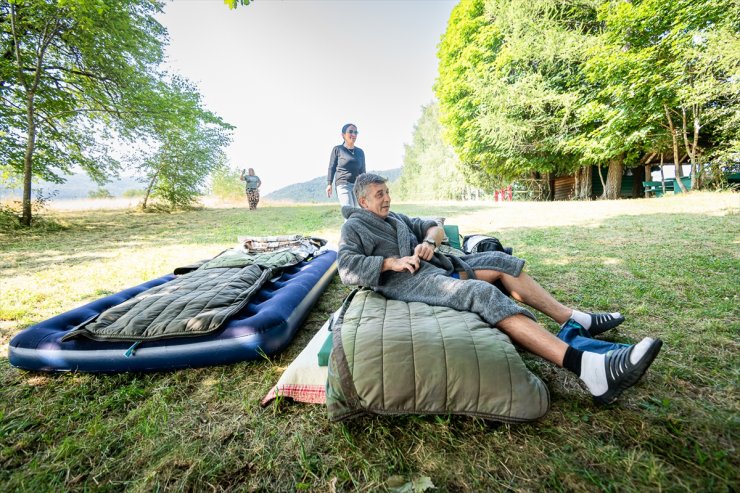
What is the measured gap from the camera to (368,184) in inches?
88.5

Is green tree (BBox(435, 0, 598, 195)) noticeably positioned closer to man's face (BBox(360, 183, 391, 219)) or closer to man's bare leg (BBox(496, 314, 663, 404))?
man's face (BBox(360, 183, 391, 219))

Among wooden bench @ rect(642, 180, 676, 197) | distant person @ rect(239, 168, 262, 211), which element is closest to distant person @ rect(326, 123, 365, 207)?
distant person @ rect(239, 168, 262, 211)

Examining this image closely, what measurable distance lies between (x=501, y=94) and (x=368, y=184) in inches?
497

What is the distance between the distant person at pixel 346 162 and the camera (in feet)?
14.3

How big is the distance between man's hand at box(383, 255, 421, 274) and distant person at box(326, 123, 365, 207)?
2725 mm

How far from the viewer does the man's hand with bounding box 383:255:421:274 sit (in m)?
1.85

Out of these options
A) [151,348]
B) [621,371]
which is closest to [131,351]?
[151,348]

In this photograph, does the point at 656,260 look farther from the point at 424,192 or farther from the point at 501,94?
the point at 424,192

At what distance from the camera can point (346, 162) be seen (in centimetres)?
439

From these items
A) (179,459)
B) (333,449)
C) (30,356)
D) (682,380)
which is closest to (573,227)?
(682,380)

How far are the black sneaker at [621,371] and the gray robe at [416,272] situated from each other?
363 mm

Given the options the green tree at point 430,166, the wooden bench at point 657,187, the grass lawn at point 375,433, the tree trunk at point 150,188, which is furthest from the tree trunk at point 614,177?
the tree trunk at point 150,188

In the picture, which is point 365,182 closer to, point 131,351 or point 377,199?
point 377,199

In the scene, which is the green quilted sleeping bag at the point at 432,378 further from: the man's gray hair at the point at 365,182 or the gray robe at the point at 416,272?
the man's gray hair at the point at 365,182
